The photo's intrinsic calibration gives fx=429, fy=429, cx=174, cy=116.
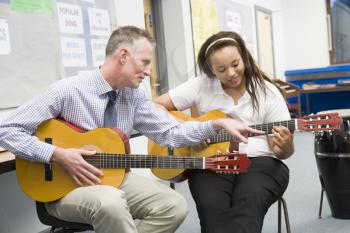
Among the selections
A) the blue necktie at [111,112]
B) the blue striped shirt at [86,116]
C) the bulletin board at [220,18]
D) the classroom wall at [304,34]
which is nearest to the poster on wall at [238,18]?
the bulletin board at [220,18]

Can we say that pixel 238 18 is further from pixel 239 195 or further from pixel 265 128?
pixel 239 195

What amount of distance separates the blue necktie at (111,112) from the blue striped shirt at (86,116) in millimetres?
23

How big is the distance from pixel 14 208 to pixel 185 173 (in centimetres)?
119

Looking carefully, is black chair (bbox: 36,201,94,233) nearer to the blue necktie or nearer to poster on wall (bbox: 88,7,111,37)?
the blue necktie

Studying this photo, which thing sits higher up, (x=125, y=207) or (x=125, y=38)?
(x=125, y=38)

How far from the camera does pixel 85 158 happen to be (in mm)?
1769

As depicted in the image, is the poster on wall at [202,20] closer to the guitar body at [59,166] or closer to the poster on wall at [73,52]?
the poster on wall at [73,52]

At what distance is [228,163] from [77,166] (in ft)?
2.03

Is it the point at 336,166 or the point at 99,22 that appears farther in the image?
the point at 99,22

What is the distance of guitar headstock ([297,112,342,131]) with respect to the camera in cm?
179

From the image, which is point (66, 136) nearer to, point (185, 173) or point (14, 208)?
point (185, 173)

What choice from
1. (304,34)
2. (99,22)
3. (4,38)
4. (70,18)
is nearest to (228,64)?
(4,38)

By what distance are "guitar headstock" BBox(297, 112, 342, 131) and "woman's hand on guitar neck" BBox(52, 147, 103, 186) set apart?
0.89 meters

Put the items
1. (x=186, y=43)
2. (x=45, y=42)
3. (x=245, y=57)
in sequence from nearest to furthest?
(x=245, y=57) < (x=45, y=42) < (x=186, y=43)
